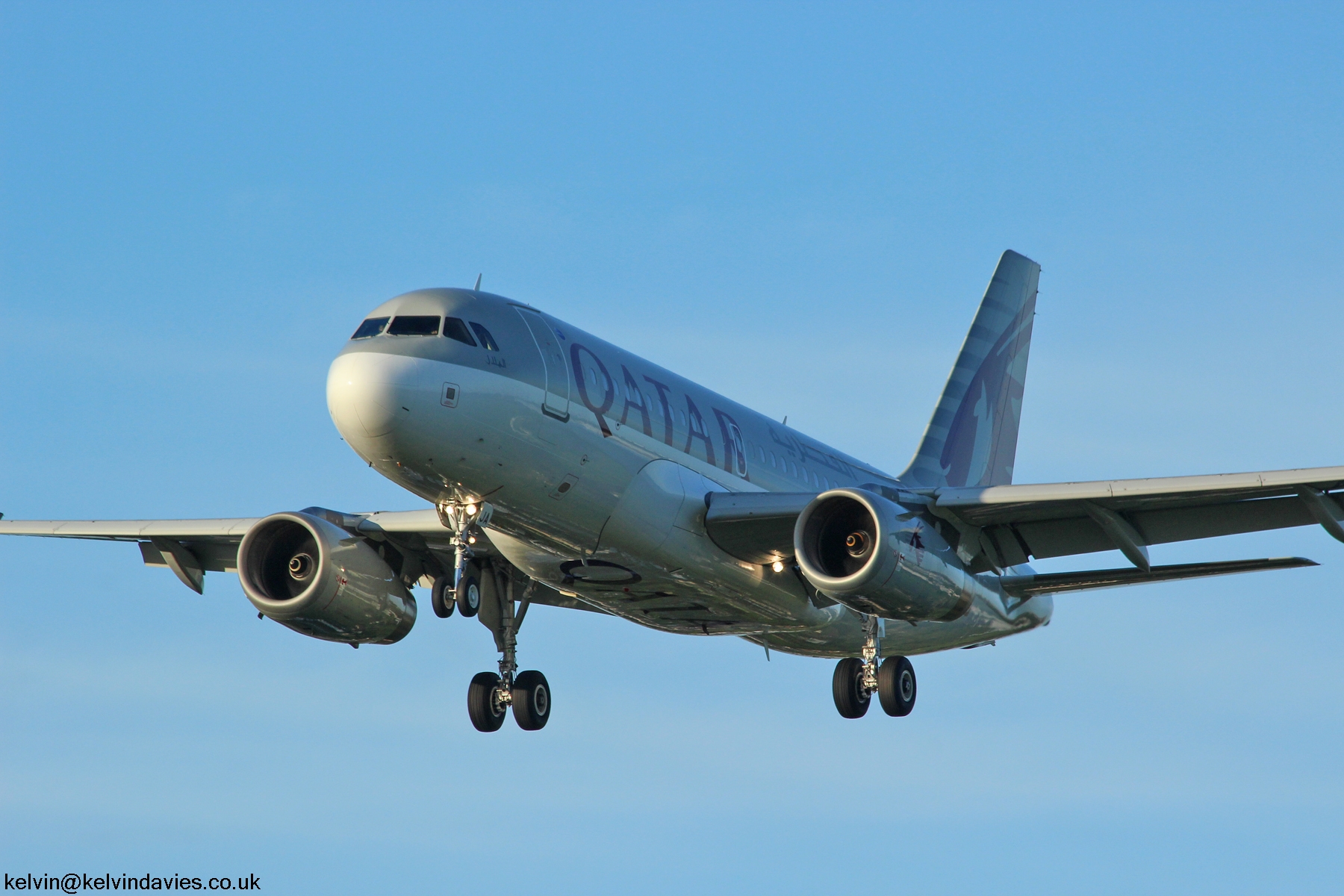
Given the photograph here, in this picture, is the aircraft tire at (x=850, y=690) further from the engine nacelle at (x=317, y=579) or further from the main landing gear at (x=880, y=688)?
the engine nacelle at (x=317, y=579)

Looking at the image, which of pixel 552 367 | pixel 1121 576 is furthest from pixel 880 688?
pixel 552 367

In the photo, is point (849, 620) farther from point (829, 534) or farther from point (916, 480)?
point (916, 480)

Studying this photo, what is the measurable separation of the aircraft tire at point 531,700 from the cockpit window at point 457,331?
30.4ft

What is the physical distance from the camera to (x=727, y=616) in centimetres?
2847

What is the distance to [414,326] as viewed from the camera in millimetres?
22984

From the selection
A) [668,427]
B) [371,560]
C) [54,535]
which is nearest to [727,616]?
[668,427]

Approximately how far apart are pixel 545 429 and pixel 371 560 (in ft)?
22.5

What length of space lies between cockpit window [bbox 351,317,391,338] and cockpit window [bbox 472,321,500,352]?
4.11 feet

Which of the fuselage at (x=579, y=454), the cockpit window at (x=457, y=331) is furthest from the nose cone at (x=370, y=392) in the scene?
A: the cockpit window at (x=457, y=331)

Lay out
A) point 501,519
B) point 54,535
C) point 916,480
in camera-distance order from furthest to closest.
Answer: point 916,480 → point 54,535 → point 501,519

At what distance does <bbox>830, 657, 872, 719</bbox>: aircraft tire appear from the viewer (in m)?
31.5

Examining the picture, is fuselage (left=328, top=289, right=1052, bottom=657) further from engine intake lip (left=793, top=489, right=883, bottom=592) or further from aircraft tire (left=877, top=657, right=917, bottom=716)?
aircraft tire (left=877, top=657, right=917, bottom=716)

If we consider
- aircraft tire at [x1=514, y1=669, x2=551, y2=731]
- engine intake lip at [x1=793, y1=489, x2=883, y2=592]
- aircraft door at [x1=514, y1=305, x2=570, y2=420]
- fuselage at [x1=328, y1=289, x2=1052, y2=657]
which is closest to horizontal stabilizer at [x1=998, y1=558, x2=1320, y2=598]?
fuselage at [x1=328, y1=289, x2=1052, y2=657]

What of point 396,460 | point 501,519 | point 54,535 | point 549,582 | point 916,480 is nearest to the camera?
point 396,460
